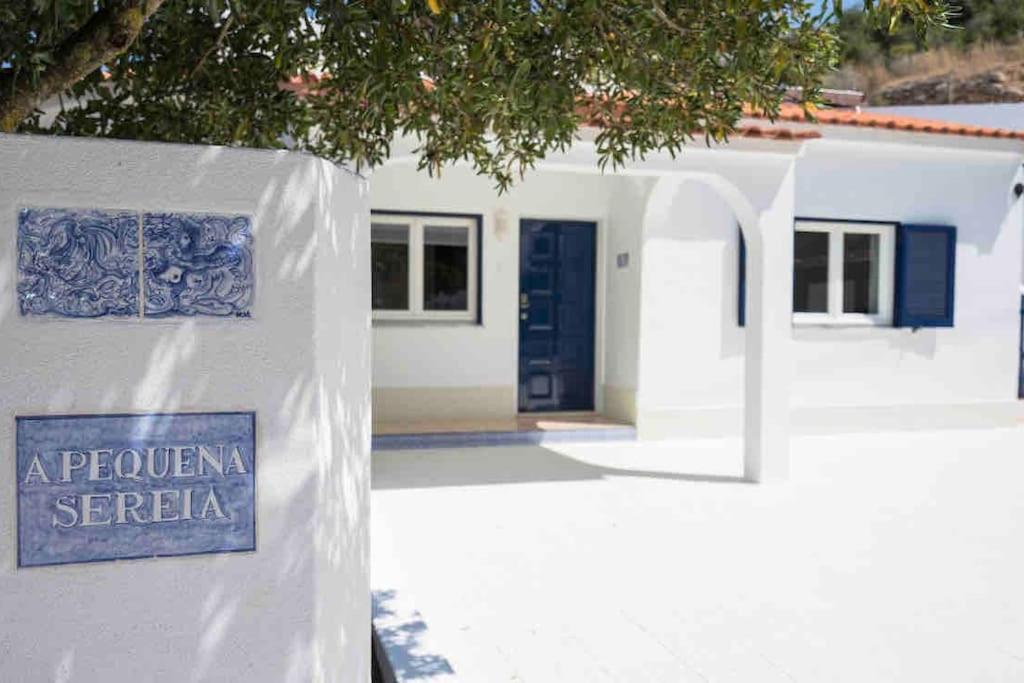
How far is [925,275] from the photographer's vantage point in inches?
385

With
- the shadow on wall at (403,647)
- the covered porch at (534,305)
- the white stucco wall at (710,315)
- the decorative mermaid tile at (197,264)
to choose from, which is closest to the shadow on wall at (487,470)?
the covered porch at (534,305)

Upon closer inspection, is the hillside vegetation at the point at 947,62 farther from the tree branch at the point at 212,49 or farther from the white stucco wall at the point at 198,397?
the white stucco wall at the point at 198,397

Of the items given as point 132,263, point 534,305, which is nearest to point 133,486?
point 132,263

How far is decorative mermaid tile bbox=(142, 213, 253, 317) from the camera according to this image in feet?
7.32

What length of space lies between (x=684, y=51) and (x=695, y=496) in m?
4.05

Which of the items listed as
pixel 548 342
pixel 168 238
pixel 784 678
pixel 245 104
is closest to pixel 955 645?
pixel 784 678

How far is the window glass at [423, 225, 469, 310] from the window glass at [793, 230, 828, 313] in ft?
12.8

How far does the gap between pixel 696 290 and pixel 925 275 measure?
9.59 ft

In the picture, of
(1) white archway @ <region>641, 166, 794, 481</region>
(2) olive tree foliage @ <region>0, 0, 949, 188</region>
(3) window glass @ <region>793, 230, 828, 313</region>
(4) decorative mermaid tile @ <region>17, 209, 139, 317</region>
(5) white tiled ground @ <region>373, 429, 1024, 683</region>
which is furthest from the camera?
(3) window glass @ <region>793, 230, 828, 313</region>

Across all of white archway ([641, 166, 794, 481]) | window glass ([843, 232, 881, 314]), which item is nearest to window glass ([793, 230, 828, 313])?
window glass ([843, 232, 881, 314])

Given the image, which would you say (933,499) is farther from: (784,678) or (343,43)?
(343,43)

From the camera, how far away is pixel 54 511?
217 cm

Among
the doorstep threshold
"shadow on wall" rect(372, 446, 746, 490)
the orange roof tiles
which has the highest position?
the orange roof tiles

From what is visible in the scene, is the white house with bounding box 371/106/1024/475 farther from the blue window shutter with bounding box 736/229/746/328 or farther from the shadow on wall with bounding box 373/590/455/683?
the shadow on wall with bounding box 373/590/455/683
